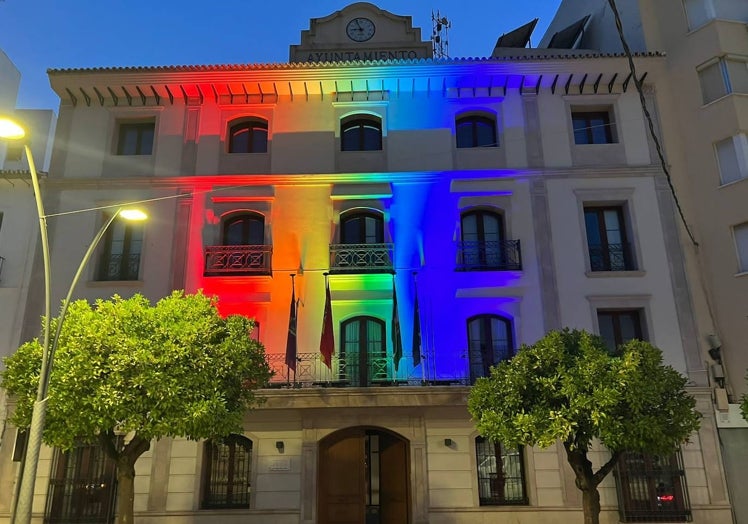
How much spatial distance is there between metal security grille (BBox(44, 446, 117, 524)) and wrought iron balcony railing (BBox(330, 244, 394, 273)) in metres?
7.80

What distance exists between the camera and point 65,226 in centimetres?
1686

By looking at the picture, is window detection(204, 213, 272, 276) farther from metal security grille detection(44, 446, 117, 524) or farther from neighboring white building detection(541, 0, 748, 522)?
neighboring white building detection(541, 0, 748, 522)

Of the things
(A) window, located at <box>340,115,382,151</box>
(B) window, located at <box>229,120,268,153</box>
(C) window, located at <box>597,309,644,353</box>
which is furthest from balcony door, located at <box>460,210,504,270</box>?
(B) window, located at <box>229,120,268,153</box>

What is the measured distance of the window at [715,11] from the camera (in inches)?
688

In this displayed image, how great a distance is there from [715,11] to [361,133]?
36.6 ft

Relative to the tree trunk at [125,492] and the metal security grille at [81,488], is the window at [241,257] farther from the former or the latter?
the tree trunk at [125,492]

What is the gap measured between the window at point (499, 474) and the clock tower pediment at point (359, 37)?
43.0 ft

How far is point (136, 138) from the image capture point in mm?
18109

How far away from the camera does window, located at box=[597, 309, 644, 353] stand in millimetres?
16062

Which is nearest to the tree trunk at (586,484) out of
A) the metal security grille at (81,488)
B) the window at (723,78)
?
the metal security grille at (81,488)

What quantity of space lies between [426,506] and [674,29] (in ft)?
52.0

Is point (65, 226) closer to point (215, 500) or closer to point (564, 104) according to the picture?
point (215, 500)

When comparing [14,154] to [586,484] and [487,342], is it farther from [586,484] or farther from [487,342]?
[586,484]

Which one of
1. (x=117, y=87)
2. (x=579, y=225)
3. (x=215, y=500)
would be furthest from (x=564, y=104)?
(x=215, y=500)
